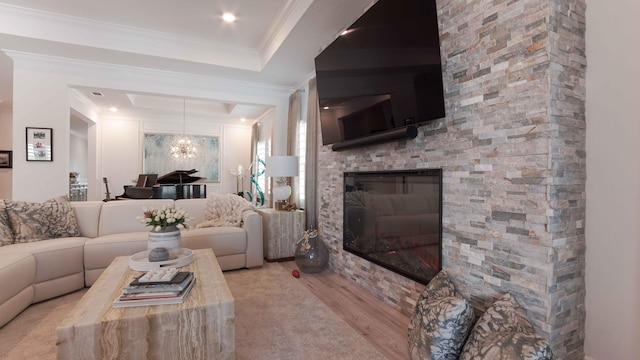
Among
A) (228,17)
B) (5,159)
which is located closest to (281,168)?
(228,17)

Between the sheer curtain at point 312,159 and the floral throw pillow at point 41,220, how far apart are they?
2533mm

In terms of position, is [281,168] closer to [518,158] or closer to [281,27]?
[281,27]

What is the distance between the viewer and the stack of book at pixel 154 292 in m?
1.53

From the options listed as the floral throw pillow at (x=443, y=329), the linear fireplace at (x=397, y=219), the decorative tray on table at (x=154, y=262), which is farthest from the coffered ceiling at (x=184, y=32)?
the floral throw pillow at (x=443, y=329)

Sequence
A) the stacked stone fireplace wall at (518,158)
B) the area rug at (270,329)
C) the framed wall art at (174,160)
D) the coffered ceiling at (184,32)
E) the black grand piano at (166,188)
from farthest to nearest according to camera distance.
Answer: the framed wall art at (174,160), the black grand piano at (166,188), the coffered ceiling at (184,32), the area rug at (270,329), the stacked stone fireplace wall at (518,158)

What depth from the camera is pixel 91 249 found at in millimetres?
2912

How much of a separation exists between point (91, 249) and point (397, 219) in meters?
2.84

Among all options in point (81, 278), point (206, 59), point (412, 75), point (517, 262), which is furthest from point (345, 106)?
point (81, 278)

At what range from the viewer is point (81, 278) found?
288 centimetres

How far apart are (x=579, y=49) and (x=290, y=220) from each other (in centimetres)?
317

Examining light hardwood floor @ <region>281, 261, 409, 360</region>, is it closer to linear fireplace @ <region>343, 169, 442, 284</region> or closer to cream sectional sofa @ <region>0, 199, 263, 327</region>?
linear fireplace @ <region>343, 169, 442, 284</region>

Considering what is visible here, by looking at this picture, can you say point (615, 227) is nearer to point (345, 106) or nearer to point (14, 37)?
point (345, 106)

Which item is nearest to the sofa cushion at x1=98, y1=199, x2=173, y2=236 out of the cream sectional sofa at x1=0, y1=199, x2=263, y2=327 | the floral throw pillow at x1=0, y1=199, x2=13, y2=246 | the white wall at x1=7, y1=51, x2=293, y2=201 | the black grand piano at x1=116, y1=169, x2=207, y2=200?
the cream sectional sofa at x1=0, y1=199, x2=263, y2=327

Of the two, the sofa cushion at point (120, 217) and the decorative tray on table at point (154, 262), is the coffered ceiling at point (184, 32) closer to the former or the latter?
the sofa cushion at point (120, 217)
